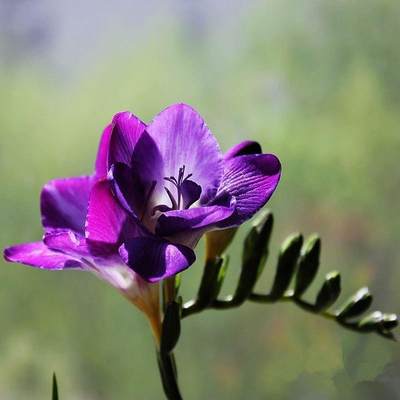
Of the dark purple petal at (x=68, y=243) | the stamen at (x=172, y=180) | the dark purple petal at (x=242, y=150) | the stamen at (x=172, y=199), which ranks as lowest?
the dark purple petal at (x=68, y=243)

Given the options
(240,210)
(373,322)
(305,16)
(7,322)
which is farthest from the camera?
(7,322)

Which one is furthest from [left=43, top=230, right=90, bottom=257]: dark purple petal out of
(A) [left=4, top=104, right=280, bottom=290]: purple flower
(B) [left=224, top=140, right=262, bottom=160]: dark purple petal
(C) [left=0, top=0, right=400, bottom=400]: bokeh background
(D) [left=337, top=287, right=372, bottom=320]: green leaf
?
(C) [left=0, top=0, right=400, bottom=400]: bokeh background

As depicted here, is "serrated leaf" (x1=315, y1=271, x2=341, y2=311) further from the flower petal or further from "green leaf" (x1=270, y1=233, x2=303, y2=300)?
the flower petal

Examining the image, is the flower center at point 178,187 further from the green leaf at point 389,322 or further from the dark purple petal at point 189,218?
the green leaf at point 389,322

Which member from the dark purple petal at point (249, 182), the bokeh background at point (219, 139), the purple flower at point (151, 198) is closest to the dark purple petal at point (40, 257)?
the purple flower at point (151, 198)

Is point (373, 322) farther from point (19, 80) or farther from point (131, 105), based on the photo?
point (19, 80)

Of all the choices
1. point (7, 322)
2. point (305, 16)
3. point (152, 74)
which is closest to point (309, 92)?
point (305, 16)
